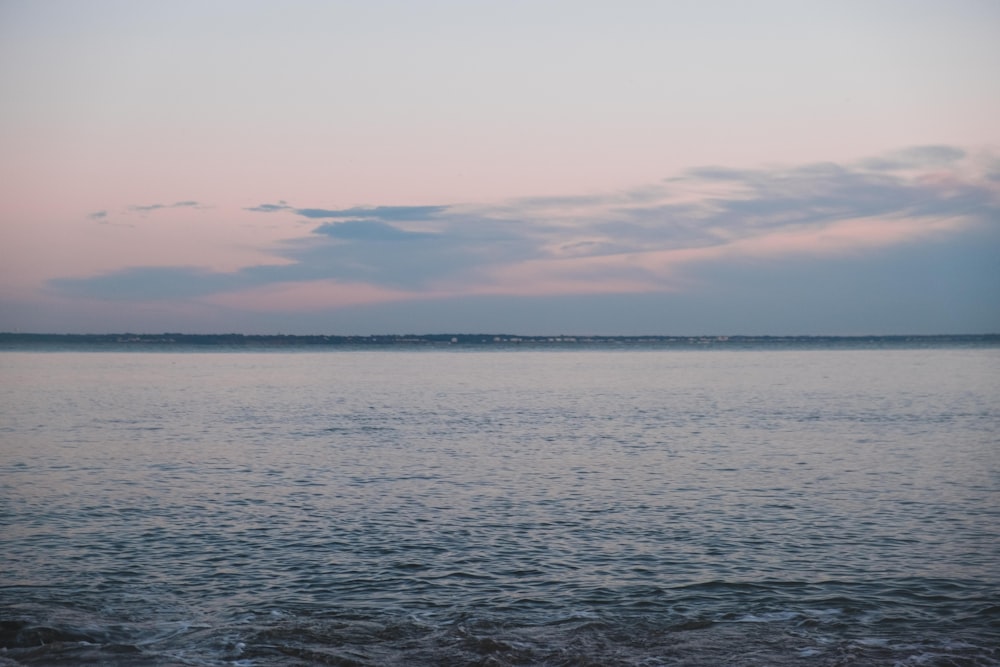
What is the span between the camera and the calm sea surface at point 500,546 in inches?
563

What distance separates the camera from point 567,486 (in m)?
28.3

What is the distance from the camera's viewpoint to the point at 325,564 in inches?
743

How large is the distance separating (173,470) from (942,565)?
80.5 ft

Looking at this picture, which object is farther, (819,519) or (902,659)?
(819,519)

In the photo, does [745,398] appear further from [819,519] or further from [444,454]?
[819,519]

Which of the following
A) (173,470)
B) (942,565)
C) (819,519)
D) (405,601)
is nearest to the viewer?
(405,601)

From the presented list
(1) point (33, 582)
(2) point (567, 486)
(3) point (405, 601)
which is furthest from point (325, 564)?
(2) point (567, 486)

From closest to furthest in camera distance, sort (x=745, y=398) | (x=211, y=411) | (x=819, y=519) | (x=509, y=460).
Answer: (x=819, y=519), (x=509, y=460), (x=211, y=411), (x=745, y=398)

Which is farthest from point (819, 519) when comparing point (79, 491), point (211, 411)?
point (211, 411)

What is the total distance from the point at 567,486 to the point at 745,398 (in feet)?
142

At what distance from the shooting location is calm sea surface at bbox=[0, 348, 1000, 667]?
46.9ft

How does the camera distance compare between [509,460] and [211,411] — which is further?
[211,411]

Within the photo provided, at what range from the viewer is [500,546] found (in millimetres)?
20203

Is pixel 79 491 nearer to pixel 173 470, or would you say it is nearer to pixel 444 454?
pixel 173 470
